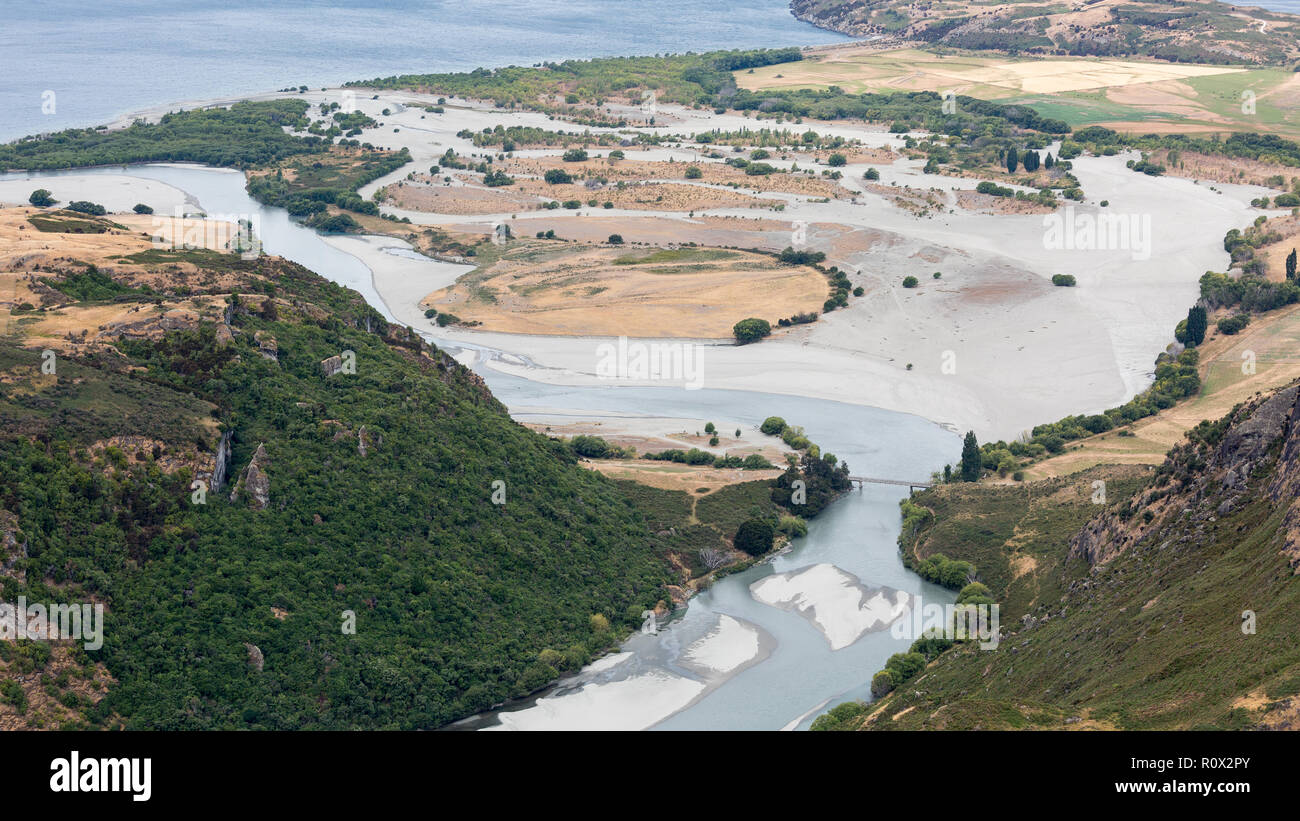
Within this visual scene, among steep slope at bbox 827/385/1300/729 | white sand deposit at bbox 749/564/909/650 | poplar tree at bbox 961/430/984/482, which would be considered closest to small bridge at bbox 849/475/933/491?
poplar tree at bbox 961/430/984/482

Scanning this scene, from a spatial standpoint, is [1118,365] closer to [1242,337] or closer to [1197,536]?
[1242,337]

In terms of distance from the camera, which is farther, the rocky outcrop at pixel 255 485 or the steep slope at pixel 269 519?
the rocky outcrop at pixel 255 485

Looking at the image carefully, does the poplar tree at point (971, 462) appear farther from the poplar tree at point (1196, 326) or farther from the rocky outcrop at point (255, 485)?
the rocky outcrop at point (255, 485)

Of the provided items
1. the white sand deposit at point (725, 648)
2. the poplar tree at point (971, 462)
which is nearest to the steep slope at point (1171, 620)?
the white sand deposit at point (725, 648)

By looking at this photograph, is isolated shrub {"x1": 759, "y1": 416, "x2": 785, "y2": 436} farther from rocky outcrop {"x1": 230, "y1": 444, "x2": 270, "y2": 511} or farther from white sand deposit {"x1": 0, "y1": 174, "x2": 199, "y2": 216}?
white sand deposit {"x1": 0, "y1": 174, "x2": 199, "y2": 216}

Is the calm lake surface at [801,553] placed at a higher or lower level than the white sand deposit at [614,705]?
higher

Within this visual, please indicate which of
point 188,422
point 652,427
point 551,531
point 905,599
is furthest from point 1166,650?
point 652,427
